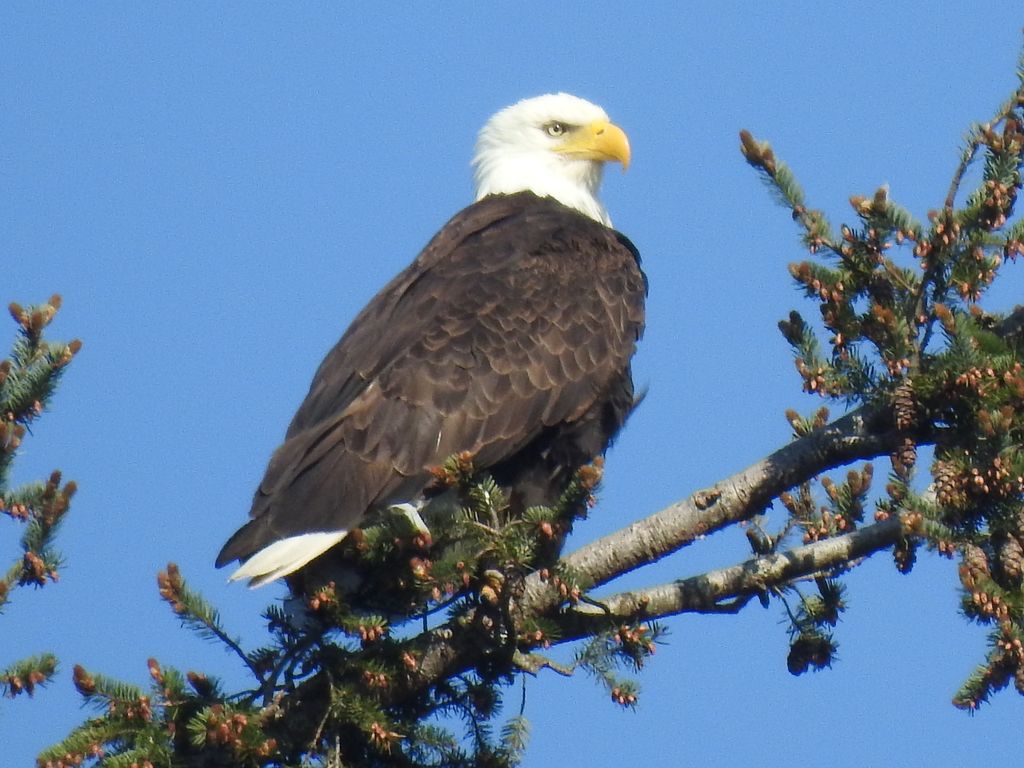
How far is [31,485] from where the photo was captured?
4180 millimetres

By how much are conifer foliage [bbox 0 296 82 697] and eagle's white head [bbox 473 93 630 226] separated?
3518 mm

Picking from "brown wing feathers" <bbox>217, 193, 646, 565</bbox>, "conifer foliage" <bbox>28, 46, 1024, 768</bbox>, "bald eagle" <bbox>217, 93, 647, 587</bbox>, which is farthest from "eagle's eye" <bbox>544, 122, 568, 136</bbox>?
"conifer foliage" <bbox>28, 46, 1024, 768</bbox>

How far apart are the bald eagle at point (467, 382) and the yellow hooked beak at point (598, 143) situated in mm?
875

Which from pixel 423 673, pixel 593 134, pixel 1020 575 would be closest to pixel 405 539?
pixel 423 673

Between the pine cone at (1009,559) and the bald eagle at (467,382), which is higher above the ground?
the bald eagle at (467,382)

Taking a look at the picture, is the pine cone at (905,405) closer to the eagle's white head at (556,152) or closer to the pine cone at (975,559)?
the pine cone at (975,559)

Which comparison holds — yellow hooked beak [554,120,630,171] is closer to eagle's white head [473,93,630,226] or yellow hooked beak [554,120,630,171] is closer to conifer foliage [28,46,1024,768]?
eagle's white head [473,93,630,226]

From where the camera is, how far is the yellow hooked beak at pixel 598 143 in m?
7.39

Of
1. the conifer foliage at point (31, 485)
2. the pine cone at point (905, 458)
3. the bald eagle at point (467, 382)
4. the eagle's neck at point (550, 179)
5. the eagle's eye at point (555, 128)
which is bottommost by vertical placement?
the conifer foliage at point (31, 485)

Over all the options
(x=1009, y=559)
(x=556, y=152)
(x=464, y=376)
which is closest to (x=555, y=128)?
(x=556, y=152)

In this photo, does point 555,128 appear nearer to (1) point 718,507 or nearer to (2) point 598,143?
(2) point 598,143

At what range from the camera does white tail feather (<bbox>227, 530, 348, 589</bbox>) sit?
15.5 feet

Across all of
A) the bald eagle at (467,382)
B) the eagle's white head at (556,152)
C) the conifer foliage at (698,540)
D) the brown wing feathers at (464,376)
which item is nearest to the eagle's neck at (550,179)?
the eagle's white head at (556,152)

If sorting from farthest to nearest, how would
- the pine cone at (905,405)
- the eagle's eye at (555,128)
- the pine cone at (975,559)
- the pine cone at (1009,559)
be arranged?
1. the eagle's eye at (555,128)
2. the pine cone at (905,405)
3. the pine cone at (1009,559)
4. the pine cone at (975,559)
